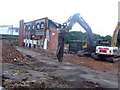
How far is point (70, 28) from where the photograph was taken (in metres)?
16.1

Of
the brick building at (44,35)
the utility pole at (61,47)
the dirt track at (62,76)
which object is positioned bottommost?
the dirt track at (62,76)

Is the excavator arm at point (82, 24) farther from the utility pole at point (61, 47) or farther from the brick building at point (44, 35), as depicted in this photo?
the brick building at point (44, 35)

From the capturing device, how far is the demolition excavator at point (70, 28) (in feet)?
45.4

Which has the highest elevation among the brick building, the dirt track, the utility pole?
the brick building

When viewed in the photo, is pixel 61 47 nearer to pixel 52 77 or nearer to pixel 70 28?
pixel 70 28

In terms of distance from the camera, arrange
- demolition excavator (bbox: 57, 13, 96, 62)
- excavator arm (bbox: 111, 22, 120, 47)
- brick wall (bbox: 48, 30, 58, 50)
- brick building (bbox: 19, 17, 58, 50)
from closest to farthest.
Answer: demolition excavator (bbox: 57, 13, 96, 62) → excavator arm (bbox: 111, 22, 120, 47) → brick building (bbox: 19, 17, 58, 50) → brick wall (bbox: 48, 30, 58, 50)

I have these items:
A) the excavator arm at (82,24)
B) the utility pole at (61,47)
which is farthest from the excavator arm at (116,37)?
the utility pole at (61,47)

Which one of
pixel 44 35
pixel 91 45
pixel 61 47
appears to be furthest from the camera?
pixel 44 35

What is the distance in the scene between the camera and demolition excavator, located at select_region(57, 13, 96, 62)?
13.8 meters

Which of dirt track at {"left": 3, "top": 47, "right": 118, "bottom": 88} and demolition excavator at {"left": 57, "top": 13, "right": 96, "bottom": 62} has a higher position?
demolition excavator at {"left": 57, "top": 13, "right": 96, "bottom": 62}

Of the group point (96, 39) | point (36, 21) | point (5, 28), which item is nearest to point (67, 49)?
point (96, 39)

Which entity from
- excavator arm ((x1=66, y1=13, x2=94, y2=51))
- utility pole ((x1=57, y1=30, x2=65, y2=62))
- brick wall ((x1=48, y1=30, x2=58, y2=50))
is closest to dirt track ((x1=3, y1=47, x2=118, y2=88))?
utility pole ((x1=57, y1=30, x2=65, y2=62))

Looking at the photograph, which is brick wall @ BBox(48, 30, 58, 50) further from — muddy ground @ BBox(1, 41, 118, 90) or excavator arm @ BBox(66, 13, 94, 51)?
muddy ground @ BBox(1, 41, 118, 90)

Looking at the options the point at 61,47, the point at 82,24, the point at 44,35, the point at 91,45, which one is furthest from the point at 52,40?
the point at 61,47
